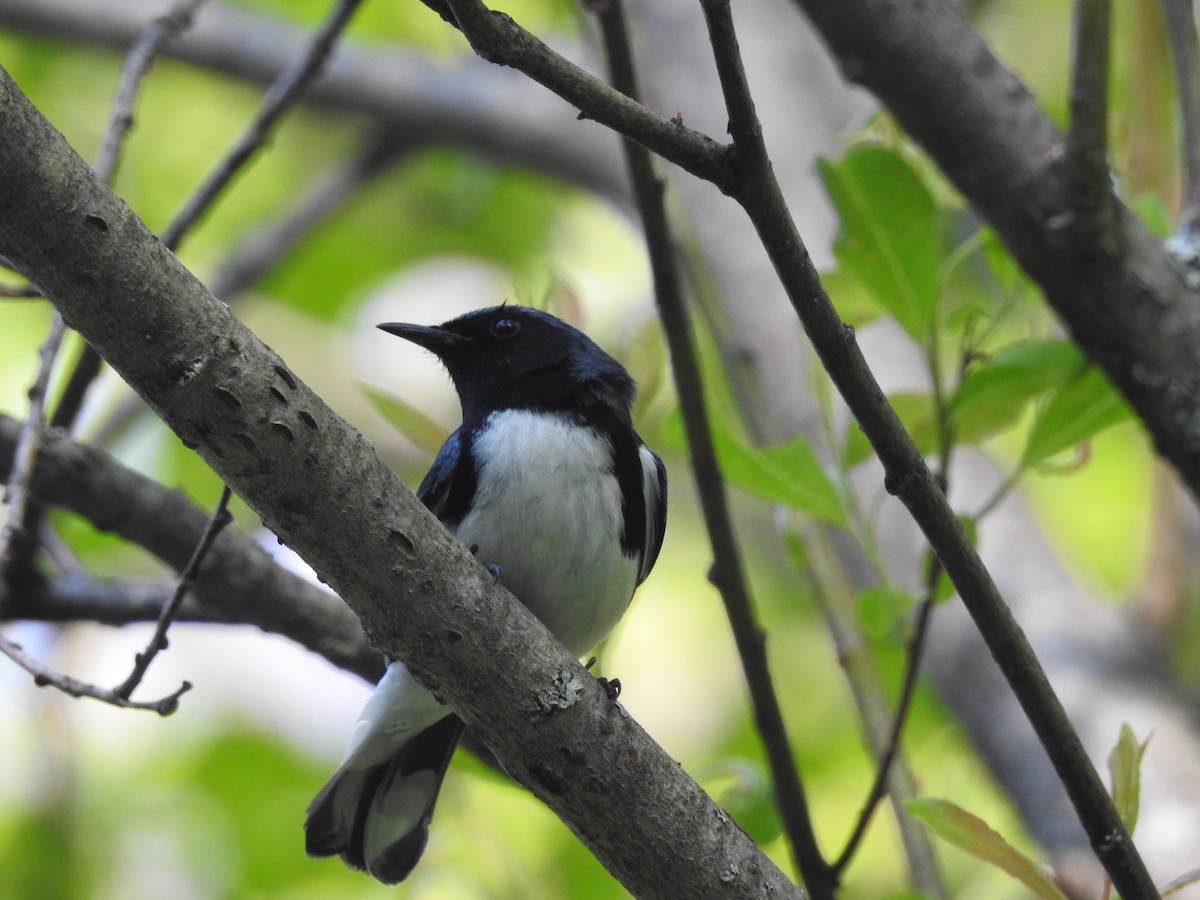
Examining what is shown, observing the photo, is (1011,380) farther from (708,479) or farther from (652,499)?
(652,499)

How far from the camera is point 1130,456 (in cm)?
602

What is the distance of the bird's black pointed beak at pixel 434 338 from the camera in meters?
3.63

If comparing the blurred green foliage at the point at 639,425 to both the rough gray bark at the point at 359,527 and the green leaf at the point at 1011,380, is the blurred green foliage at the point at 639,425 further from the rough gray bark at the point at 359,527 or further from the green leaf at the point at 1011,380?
the rough gray bark at the point at 359,527

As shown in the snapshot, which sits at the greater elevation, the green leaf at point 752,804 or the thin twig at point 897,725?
the thin twig at point 897,725

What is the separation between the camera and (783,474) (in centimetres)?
246

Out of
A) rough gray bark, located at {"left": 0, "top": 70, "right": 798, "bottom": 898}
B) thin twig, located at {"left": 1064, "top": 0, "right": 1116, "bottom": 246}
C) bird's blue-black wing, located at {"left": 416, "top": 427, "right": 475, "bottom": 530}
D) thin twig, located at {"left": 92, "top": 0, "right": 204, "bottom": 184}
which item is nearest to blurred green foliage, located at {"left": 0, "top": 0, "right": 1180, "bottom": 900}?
bird's blue-black wing, located at {"left": 416, "top": 427, "right": 475, "bottom": 530}

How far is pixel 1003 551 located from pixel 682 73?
88.4 inches

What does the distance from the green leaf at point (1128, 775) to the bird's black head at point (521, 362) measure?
1.57 metres

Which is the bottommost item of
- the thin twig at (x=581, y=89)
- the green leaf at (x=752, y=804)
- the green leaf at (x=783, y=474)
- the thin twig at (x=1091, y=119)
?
the green leaf at (x=752, y=804)

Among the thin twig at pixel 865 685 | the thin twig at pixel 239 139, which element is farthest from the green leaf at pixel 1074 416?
the thin twig at pixel 239 139

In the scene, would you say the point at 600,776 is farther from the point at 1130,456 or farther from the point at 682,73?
the point at 1130,456

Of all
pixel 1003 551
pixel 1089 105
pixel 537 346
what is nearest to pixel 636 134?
pixel 1089 105

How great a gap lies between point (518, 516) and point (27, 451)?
1.06 metres

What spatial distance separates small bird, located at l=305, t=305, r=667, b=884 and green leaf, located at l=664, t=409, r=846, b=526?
1.77 ft
